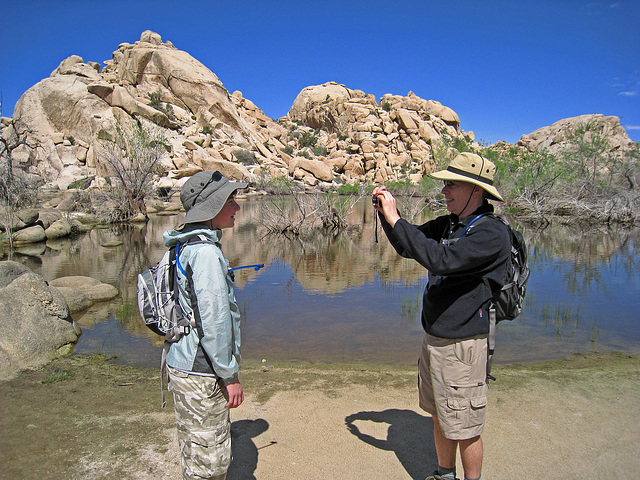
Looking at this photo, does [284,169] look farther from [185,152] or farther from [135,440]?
[135,440]

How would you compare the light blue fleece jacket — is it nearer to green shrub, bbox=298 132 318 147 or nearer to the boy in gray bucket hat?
the boy in gray bucket hat

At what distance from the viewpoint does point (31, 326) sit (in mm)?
5312

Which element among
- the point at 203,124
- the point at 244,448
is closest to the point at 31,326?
the point at 244,448

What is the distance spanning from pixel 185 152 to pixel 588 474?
166 feet

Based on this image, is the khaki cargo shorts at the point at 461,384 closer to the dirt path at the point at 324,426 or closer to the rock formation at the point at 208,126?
the dirt path at the point at 324,426

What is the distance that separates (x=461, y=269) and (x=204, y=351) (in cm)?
139

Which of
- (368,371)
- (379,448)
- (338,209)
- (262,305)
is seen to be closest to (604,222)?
(338,209)

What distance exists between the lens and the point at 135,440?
3.40 metres

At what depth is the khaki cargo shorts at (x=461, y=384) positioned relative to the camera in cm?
244

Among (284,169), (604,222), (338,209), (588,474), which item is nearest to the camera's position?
(588,474)

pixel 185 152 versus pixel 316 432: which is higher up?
pixel 185 152

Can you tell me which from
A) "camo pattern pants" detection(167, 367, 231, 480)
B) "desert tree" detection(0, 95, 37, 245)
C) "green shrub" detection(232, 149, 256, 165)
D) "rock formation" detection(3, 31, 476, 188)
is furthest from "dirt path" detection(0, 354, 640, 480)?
"green shrub" detection(232, 149, 256, 165)

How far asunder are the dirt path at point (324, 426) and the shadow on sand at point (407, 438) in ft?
0.04

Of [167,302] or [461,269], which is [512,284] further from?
[167,302]
